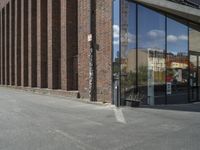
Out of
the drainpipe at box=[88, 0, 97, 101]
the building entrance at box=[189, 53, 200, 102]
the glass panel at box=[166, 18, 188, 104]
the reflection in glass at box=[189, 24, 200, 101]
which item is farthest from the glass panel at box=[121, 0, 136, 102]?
the building entrance at box=[189, 53, 200, 102]

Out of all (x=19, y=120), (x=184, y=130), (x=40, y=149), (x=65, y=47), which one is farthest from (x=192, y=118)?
(x=65, y=47)

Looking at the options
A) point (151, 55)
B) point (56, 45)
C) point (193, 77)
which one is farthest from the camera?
point (56, 45)

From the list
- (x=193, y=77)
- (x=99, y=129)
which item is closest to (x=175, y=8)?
(x=193, y=77)

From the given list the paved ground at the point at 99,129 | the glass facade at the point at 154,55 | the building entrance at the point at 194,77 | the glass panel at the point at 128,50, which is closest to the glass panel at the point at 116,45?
the glass facade at the point at 154,55

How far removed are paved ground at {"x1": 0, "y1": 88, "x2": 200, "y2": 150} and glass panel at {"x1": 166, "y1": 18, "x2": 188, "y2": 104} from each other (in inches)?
207

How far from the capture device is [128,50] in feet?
62.4

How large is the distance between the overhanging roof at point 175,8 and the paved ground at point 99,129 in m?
5.60

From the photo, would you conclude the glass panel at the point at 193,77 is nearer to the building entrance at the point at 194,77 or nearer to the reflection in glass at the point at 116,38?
the building entrance at the point at 194,77

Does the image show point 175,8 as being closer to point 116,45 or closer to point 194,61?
point 116,45

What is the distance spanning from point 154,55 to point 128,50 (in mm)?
1924

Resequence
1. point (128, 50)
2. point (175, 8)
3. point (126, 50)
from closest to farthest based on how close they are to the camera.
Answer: point (126, 50) → point (128, 50) → point (175, 8)

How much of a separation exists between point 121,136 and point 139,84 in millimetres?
8979

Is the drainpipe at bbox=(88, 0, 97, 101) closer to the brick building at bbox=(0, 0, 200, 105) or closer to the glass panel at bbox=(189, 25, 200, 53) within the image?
the brick building at bbox=(0, 0, 200, 105)

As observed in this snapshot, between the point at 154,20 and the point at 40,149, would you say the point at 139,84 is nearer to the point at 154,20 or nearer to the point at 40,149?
the point at 154,20
